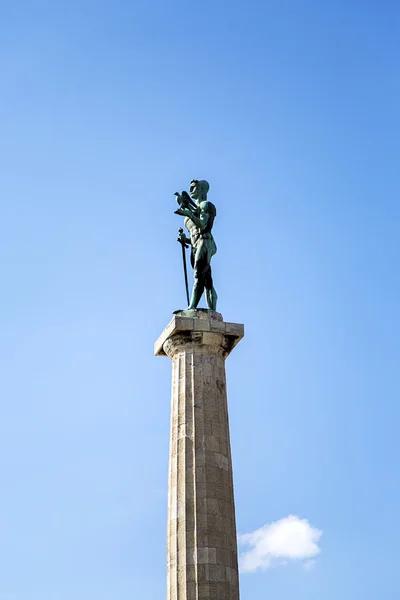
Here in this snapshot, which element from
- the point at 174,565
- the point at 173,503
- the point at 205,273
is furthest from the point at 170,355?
the point at 174,565

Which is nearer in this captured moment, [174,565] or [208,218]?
[174,565]

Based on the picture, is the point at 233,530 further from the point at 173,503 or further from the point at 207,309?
the point at 207,309

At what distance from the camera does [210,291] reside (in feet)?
68.3

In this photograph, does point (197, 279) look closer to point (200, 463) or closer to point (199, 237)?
point (199, 237)

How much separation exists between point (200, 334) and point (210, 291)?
5.84ft

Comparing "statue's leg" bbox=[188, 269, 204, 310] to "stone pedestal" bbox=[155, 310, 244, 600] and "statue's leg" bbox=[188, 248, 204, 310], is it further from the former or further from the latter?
"stone pedestal" bbox=[155, 310, 244, 600]

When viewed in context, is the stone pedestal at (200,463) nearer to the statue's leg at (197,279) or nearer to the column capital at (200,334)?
the column capital at (200,334)

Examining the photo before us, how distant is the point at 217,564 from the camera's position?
17.0 metres

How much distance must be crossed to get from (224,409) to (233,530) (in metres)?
2.90

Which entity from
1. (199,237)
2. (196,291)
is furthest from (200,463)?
(199,237)

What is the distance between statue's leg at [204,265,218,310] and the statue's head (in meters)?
2.12

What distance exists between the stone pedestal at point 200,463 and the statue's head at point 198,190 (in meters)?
3.65

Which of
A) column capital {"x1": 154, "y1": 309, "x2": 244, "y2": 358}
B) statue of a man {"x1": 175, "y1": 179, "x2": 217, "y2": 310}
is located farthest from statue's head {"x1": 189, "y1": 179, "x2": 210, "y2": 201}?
column capital {"x1": 154, "y1": 309, "x2": 244, "y2": 358}

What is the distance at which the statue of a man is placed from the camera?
68.1ft
